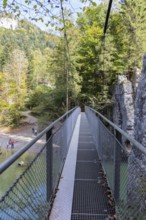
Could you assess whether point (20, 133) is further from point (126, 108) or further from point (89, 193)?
point (89, 193)

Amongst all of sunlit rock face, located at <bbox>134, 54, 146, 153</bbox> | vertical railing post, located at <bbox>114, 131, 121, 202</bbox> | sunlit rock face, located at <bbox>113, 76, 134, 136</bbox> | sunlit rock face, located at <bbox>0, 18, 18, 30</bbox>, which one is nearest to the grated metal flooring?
vertical railing post, located at <bbox>114, 131, 121, 202</bbox>

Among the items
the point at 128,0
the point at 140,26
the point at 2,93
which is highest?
the point at 128,0

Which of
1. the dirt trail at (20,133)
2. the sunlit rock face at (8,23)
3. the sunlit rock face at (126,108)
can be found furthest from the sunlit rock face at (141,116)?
the dirt trail at (20,133)

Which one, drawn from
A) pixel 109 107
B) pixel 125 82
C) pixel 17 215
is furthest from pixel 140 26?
pixel 17 215

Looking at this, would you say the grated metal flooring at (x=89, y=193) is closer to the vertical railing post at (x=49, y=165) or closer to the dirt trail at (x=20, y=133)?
the vertical railing post at (x=49, y=165)

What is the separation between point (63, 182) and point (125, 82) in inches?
451

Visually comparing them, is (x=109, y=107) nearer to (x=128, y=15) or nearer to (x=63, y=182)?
(x=128, y=15)

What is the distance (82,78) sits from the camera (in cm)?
1962

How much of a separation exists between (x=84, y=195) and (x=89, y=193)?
85mm

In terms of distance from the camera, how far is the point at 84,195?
253 centimetres

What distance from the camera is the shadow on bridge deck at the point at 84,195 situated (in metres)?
2.10

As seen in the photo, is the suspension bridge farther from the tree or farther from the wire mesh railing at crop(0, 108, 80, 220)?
the tree

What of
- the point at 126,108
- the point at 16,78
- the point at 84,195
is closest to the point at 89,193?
the point at 84,195

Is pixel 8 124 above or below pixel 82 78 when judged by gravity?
below
